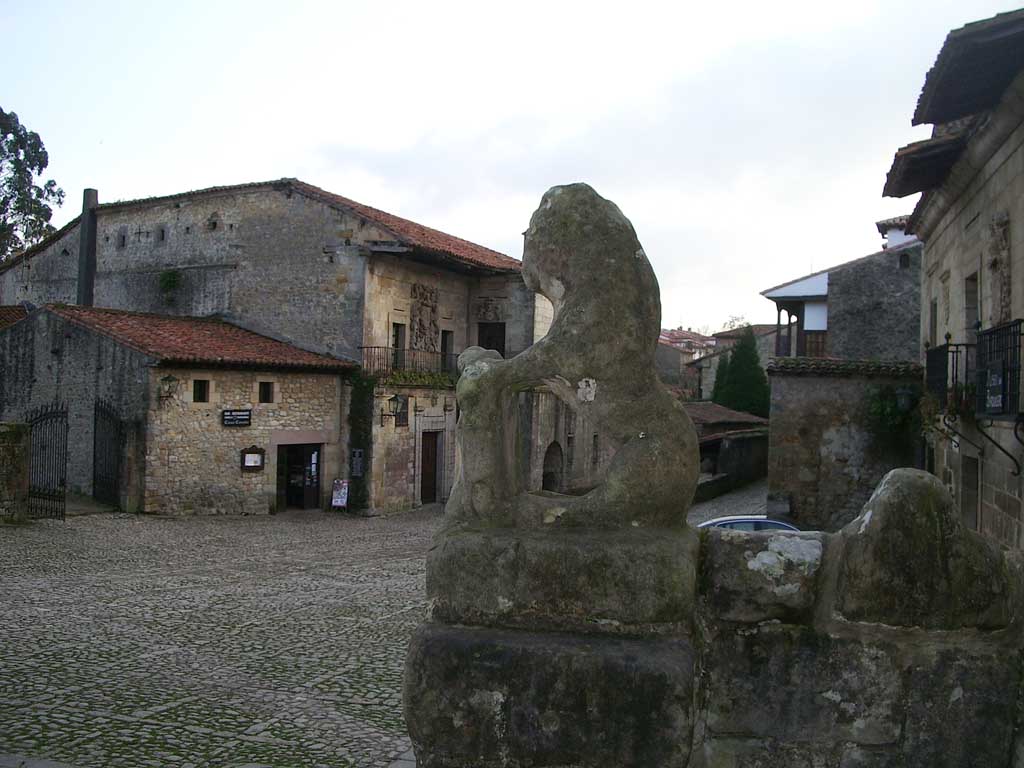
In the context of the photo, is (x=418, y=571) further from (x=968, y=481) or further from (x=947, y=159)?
(x=947, y=159)

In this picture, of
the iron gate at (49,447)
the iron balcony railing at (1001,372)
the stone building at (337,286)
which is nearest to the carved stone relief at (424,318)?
the stone building at (337,286)

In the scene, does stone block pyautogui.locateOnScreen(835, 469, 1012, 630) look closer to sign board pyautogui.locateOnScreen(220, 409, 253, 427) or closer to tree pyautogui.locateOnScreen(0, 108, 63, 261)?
sign board pyautogui.locateOnScreen(220, 409, 253, 427)

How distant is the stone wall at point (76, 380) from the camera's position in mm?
18484

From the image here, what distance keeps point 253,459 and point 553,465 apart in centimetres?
956

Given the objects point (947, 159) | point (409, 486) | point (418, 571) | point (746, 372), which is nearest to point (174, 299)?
point (409, 486)

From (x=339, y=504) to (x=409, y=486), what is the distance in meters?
2.15

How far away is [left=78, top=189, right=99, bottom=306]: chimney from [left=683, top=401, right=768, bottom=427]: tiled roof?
18.9m

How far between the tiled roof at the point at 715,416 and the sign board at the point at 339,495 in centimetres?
1333

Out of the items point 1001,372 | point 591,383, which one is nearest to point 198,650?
point 591,383

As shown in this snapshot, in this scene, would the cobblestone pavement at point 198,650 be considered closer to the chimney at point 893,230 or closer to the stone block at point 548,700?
the stone block at point 548,700

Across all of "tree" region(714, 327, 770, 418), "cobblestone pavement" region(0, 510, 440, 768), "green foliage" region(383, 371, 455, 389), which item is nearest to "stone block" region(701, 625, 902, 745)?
"cobblestone pavement" region(0, 510, 440, 768)

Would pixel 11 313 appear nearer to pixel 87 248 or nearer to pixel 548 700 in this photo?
pixel 87 248

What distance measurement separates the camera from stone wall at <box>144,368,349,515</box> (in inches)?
731

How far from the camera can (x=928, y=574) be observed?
7.97 ft
